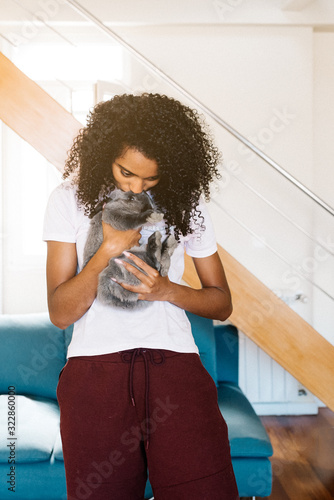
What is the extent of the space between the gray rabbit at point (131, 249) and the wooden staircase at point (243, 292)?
1352mm

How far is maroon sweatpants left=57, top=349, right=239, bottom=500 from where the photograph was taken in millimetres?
1017

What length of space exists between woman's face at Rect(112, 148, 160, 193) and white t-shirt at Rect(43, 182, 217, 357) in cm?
11

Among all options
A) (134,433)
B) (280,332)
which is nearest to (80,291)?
(134,433)

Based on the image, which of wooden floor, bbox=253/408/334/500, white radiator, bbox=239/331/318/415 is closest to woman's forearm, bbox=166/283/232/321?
wooden floor, bbox=253/408/334/500

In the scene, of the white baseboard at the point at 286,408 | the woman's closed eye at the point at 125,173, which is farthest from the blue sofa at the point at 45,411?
the woman's closed eye at the point at 125,173

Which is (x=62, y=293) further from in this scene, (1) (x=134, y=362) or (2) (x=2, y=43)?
(2) (x=2, y=43)

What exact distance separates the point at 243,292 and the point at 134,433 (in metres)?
1.73

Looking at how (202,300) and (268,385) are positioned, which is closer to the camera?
(202,300)

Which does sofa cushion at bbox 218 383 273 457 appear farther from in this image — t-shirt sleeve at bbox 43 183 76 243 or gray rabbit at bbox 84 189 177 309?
t-shirt sleeve at bbox 43 183 76 243

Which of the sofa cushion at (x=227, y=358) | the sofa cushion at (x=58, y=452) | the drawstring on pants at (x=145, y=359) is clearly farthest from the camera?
the sofa cushion at (x=227, y=358)

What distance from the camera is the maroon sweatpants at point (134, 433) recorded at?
1.02 meters

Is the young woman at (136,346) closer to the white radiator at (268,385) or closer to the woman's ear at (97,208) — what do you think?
the woman's ear at (97,208)

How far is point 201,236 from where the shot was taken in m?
1.19

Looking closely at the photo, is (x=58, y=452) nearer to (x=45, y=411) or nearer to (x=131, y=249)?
(x=45, y=411)
